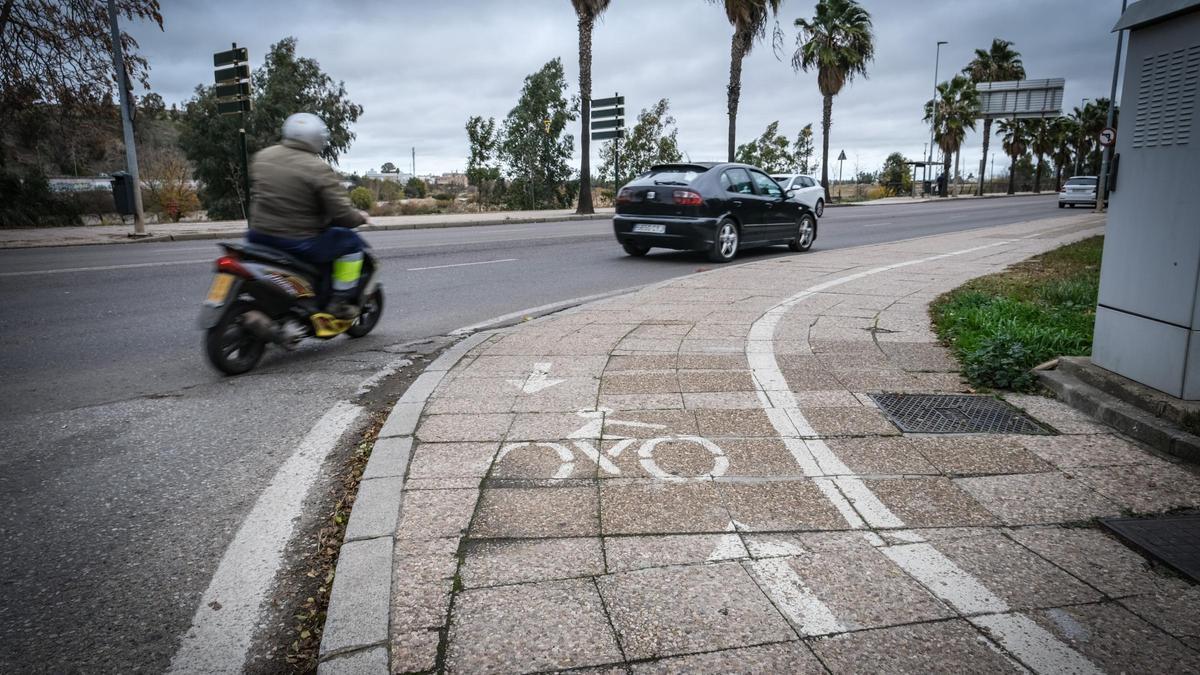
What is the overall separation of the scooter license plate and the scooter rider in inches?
20.3

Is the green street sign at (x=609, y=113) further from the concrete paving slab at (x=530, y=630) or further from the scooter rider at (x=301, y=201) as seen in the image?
the concrete paving slab at (x=530, y=630)

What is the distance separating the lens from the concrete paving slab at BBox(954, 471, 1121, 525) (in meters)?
3.10

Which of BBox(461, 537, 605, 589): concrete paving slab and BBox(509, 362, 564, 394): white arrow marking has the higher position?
BBox(509, 362, 564, 394): white arrow marking

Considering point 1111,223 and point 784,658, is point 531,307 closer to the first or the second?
point 1111,223

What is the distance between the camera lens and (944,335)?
6.23 meters

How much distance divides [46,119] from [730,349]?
2166 cm

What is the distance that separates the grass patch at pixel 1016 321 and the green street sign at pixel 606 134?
20.6 m

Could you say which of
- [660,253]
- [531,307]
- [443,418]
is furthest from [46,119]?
[443,418]

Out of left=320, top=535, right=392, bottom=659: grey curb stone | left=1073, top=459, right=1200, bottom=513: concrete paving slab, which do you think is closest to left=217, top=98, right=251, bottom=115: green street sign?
left=320, top=535, right=392, bottom=659: grey curb stone

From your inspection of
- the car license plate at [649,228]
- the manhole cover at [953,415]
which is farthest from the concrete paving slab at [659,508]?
the car license plate at [649,228]

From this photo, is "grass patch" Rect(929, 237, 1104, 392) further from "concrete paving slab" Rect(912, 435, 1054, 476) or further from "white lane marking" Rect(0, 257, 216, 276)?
"white lane marking" Rect(0, 257, 216, 276)

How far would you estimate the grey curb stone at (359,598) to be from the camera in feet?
7.45

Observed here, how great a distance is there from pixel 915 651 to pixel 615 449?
1778 millimetres

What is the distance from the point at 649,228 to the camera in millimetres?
12438
